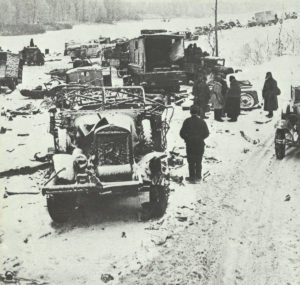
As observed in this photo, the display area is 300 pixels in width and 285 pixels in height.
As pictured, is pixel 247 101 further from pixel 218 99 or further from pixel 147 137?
pixel 147 137

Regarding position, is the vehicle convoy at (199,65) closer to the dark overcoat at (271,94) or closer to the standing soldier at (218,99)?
the dark overcoat at (271,94)

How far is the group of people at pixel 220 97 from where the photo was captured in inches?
605

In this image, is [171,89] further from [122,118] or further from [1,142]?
[122,118]

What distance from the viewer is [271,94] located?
15555 millimetres

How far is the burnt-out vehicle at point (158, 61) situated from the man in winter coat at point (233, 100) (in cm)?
658

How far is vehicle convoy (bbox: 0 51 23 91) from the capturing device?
78.8 feet

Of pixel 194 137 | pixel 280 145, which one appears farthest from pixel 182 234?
pixel 280 145

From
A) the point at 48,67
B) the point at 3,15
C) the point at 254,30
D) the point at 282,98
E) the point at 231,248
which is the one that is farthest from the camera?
the point at 3,15

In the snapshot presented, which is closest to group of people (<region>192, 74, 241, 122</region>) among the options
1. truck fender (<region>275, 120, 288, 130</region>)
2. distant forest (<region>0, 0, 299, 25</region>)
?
truck fender (<region>275, 120, 288, 130</region>)

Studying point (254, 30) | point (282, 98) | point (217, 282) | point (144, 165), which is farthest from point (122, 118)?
point (254, 30)

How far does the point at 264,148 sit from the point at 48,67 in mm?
26259

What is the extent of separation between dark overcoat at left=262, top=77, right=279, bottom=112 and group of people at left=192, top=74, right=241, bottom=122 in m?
1.02

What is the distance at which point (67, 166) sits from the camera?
7.80 metres

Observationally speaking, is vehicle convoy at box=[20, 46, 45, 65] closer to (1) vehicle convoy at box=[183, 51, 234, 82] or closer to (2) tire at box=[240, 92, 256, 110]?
(1) vehicle convoy at box=[183, 51, 234, 82]
